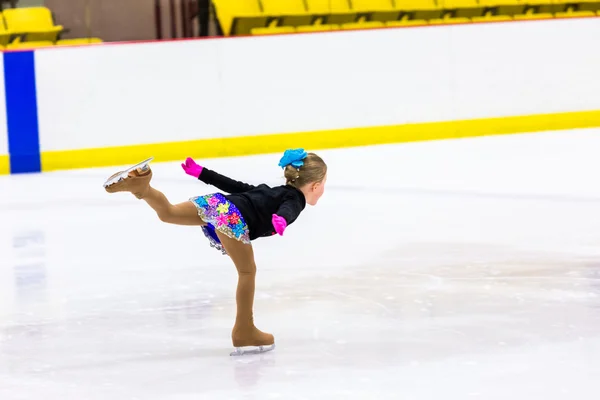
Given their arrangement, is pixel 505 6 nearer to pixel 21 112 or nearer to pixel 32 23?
pixel 32 23

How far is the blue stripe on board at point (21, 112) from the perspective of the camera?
856cm

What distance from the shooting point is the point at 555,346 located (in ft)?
10.6

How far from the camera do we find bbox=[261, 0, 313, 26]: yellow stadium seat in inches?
391

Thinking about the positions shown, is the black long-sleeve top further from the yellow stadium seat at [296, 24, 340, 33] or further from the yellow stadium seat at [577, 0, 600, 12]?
the yellow stadium seat at [577, 0, 600, 12]

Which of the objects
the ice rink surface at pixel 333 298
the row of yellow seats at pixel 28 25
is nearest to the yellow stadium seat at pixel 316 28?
the row of yellow seats at pixel 28 25

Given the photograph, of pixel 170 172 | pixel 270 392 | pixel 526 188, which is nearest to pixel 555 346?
pixel 270 392

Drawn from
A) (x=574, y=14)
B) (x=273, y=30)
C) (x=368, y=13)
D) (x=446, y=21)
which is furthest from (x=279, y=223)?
(x=574, y=14)

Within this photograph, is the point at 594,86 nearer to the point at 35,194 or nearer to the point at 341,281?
the point at 35,194

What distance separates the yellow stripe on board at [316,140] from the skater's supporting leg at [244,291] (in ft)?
18.9

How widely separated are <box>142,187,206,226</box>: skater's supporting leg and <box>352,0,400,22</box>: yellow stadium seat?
23.8 ft

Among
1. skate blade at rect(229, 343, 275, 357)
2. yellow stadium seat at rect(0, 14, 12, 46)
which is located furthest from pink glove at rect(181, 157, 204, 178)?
yellow stadium seat at rect(0, 14, 12, 46)

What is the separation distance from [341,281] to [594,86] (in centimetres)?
686

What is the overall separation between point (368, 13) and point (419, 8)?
613 millimetres

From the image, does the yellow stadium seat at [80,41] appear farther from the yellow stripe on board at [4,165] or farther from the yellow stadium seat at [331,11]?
the yellow stadium seat at [331,11]
